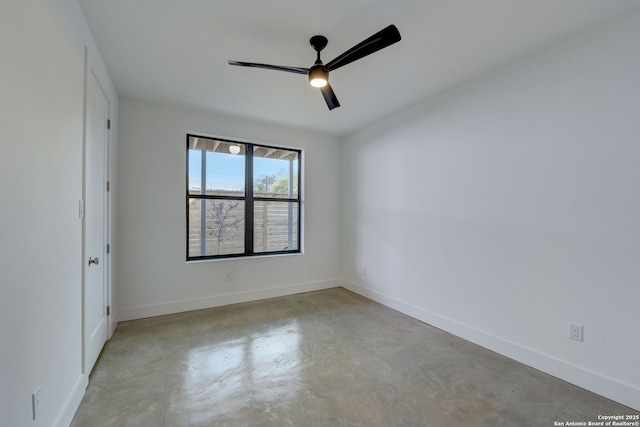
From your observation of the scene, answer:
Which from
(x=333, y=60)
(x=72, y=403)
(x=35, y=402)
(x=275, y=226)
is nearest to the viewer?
(x=35, y=402)

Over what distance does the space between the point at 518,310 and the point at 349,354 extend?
1.56 meters

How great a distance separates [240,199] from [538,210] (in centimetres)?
348

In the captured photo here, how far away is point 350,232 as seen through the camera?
15.2ft

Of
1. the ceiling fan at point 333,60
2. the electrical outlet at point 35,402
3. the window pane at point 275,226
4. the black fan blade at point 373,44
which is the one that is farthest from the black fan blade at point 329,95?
the electrical outlet at point 35,402

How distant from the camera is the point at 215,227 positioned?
3912 mm

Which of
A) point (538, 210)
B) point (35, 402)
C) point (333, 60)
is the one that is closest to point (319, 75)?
point (333, 60)

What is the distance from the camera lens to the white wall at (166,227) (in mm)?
3270

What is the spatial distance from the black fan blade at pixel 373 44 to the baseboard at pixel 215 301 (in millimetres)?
3170

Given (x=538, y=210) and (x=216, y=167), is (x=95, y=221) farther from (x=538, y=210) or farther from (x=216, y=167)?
(x=538, y=210)

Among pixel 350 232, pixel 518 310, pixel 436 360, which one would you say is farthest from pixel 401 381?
pixel 350 232

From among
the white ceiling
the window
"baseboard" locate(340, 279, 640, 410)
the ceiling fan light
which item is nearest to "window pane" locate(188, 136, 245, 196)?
the window

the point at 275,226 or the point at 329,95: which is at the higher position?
the point at 329,95

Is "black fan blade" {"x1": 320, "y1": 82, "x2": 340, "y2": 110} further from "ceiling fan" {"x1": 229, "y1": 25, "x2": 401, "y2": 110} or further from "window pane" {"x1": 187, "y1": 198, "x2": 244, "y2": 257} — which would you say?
"window pane" {"x1": 187, "y1": 198, "x2": 244, "y2": 257}

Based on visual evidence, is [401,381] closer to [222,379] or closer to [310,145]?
[222,379]
